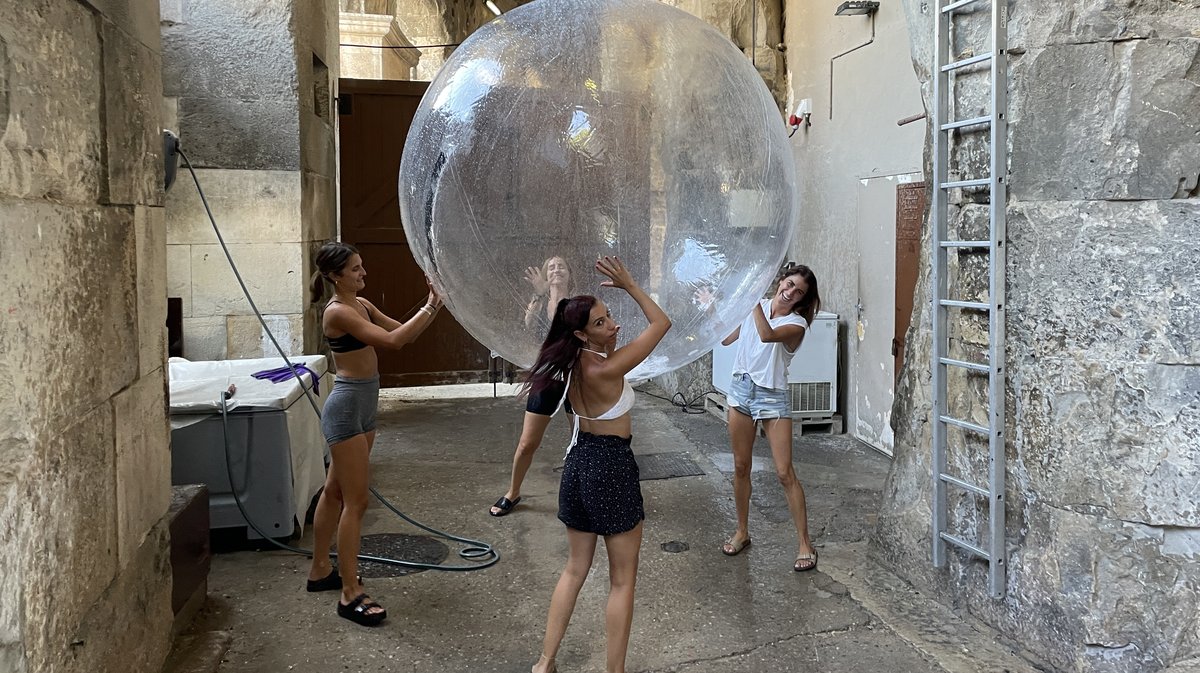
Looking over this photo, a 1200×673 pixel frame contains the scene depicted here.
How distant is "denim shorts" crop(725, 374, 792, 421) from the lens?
3.67 metres

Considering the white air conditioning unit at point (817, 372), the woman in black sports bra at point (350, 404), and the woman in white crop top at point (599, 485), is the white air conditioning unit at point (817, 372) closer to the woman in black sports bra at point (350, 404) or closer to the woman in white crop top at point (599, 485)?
the woman in black sports bra at point (350, 404)

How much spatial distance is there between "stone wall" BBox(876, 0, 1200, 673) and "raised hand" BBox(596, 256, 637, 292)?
1.61 m

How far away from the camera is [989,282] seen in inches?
118

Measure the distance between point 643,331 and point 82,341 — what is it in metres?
1.34

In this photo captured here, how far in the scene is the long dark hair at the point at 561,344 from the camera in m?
2.09

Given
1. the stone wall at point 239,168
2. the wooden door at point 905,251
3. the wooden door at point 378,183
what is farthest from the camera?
the wooden door at point 378,183

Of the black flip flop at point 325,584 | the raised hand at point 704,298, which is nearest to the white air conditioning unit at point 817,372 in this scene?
the black flip flop at point 325,584

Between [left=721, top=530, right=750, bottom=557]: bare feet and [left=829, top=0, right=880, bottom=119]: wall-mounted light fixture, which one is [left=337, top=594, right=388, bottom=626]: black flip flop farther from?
[left=829, top=0, right=880, bottom=119]: wall-mounted light fixture

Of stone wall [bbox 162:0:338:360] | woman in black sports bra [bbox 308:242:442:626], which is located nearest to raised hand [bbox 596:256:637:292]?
woman in black sports bra [bbox 308:242:442:626]

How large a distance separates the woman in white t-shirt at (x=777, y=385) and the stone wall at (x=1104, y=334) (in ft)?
2.99

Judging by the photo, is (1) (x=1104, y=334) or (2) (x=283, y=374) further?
(2) (x=283, y=374)

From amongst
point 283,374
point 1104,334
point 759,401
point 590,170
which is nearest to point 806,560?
point 759,401

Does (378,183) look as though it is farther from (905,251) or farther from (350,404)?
(350,404)

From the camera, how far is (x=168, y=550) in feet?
9.36
